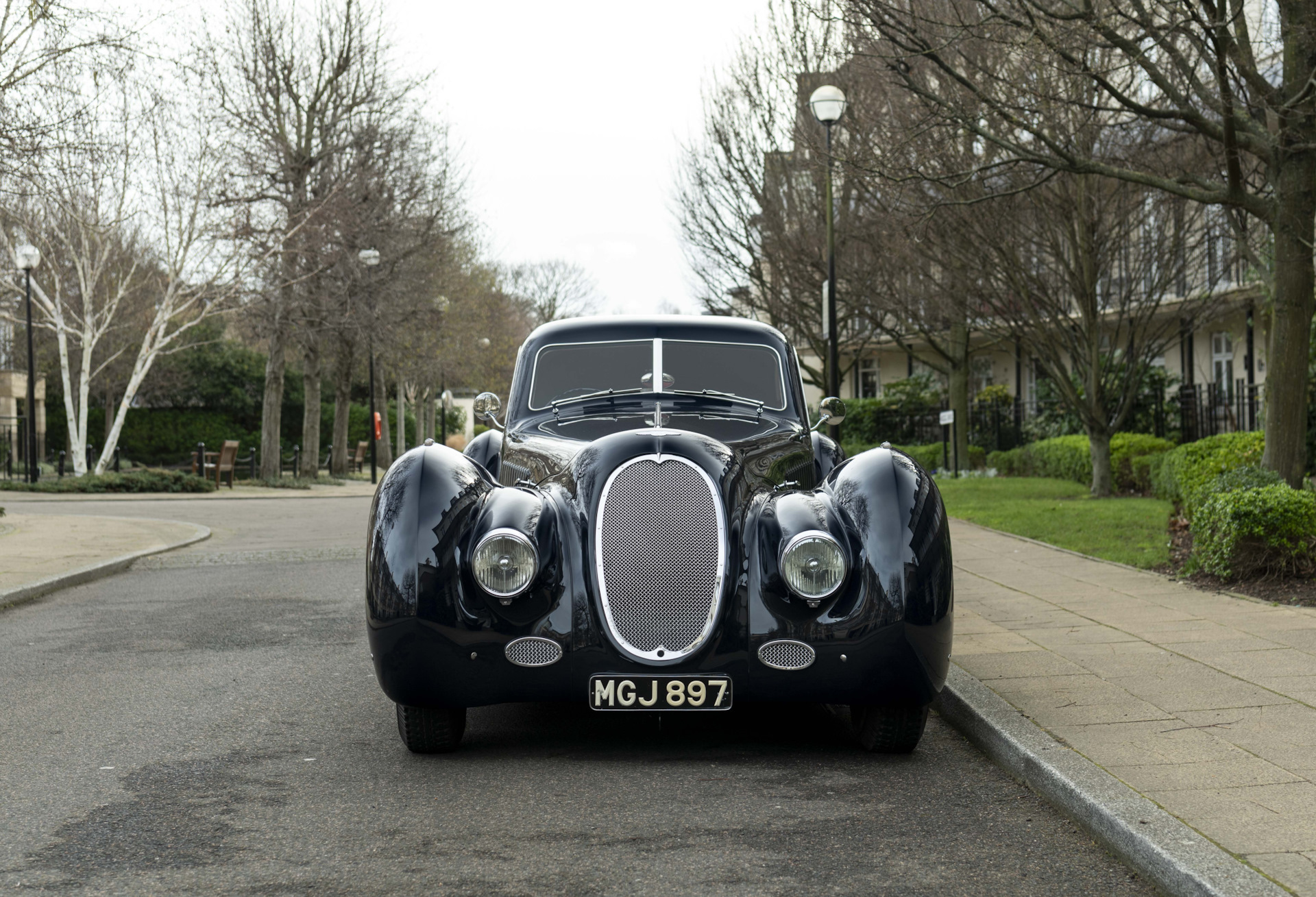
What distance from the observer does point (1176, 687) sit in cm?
539

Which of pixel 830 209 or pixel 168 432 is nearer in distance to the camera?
pixel 830 209

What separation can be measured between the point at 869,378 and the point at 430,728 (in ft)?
142

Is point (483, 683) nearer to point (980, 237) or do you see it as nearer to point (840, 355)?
point (980, 237)

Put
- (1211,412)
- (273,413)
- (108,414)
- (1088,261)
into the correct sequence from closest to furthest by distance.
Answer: (1088,261), (1211,412), (273,413), (108,414)

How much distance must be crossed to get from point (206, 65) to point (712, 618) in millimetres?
26318

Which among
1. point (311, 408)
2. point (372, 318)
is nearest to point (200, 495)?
Result: point (372, 318)

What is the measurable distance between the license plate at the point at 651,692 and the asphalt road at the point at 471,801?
0.28 m

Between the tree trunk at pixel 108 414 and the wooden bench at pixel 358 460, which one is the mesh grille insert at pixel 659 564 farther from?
the tree trunk at pixel 108 414

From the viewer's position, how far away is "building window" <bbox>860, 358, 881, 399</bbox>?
4575cm

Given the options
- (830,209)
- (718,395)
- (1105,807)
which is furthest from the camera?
(830,209)

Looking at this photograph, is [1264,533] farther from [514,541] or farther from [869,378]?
[869,378]

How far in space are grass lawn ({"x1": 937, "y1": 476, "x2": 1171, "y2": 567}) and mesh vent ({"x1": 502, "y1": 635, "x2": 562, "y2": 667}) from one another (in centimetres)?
579

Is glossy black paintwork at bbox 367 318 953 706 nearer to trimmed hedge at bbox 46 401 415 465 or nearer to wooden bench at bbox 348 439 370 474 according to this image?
wooden bench at bbox 348 439 370 474

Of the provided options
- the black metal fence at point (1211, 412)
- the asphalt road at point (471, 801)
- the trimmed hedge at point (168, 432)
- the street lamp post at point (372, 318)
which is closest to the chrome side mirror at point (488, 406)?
the asphalt road at point (471, 801)
